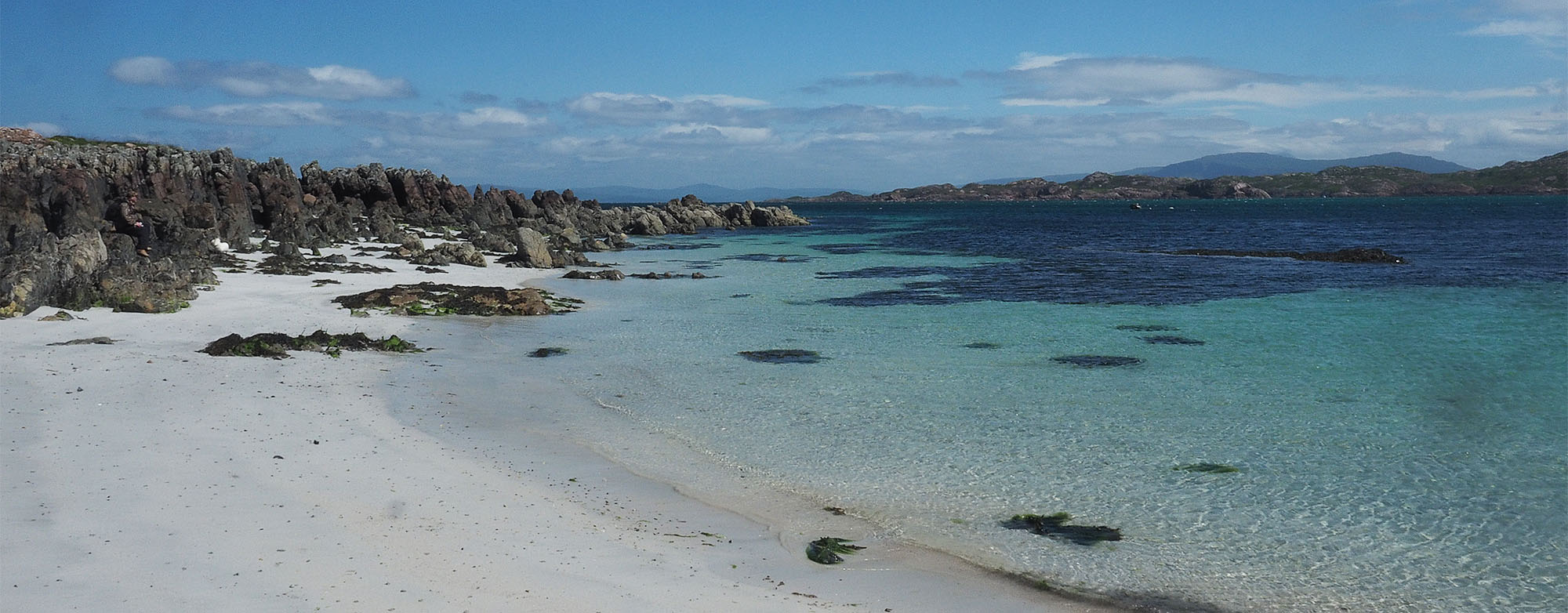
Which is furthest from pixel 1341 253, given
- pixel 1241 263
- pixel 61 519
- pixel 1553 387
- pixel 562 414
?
pixel 61 519

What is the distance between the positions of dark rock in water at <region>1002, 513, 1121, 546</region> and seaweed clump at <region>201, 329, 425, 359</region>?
12725 mm

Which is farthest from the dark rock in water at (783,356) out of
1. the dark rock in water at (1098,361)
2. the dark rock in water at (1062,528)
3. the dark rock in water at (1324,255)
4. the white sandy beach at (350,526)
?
the dark rock in water at (1324,255)

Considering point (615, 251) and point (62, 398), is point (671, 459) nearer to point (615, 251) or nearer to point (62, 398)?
point (62, 398)

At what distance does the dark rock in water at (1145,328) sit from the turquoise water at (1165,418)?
23 centimetres

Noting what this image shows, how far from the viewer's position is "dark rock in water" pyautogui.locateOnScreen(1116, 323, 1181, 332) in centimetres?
2242

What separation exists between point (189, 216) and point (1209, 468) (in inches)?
1344

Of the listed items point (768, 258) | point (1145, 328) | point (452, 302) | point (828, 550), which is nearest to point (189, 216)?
point (452, 302)

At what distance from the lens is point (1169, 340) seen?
69.2 ft

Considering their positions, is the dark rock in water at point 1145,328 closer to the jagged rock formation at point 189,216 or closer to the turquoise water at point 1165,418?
the turquoise water at point 1165,418

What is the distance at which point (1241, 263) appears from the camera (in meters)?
42.1

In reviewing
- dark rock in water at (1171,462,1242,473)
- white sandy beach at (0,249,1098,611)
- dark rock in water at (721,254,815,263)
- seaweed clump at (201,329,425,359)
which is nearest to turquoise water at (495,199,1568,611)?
dark rock in water at (1171,462,1242,473)

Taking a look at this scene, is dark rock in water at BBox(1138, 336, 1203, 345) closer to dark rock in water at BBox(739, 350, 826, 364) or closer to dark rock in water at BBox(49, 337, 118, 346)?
dark rock in water at BBox(739, 350, 826, 364)

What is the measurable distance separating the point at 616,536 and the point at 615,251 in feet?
149

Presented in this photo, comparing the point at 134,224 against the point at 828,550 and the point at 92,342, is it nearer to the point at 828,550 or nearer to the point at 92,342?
the point at 92,342
